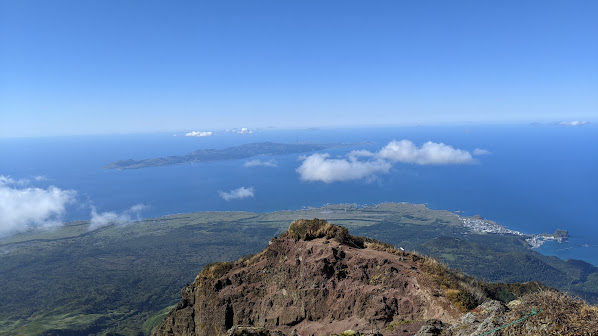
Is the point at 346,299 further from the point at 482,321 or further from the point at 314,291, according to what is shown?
the point at 482,321

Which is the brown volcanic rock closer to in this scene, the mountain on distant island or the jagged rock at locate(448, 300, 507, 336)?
the mountain on distant island

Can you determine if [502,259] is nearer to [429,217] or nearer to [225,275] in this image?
[429,217]

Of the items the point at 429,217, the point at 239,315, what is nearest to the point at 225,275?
the point at 239,315

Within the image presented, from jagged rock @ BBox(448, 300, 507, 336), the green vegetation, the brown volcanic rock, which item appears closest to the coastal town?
the green vegetation

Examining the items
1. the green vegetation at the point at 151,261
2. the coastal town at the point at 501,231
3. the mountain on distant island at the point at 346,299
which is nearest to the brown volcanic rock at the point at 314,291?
the mountain on distant island at the point at 346,299

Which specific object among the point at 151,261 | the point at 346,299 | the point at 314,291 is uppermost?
the point at 346,299

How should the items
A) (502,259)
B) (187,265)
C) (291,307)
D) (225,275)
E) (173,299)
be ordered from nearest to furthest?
1. (291,307)
2. (225,275)
3. (173,299)
4. (502,259)
5. (187,265)

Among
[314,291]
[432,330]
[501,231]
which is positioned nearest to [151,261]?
[314,291]
